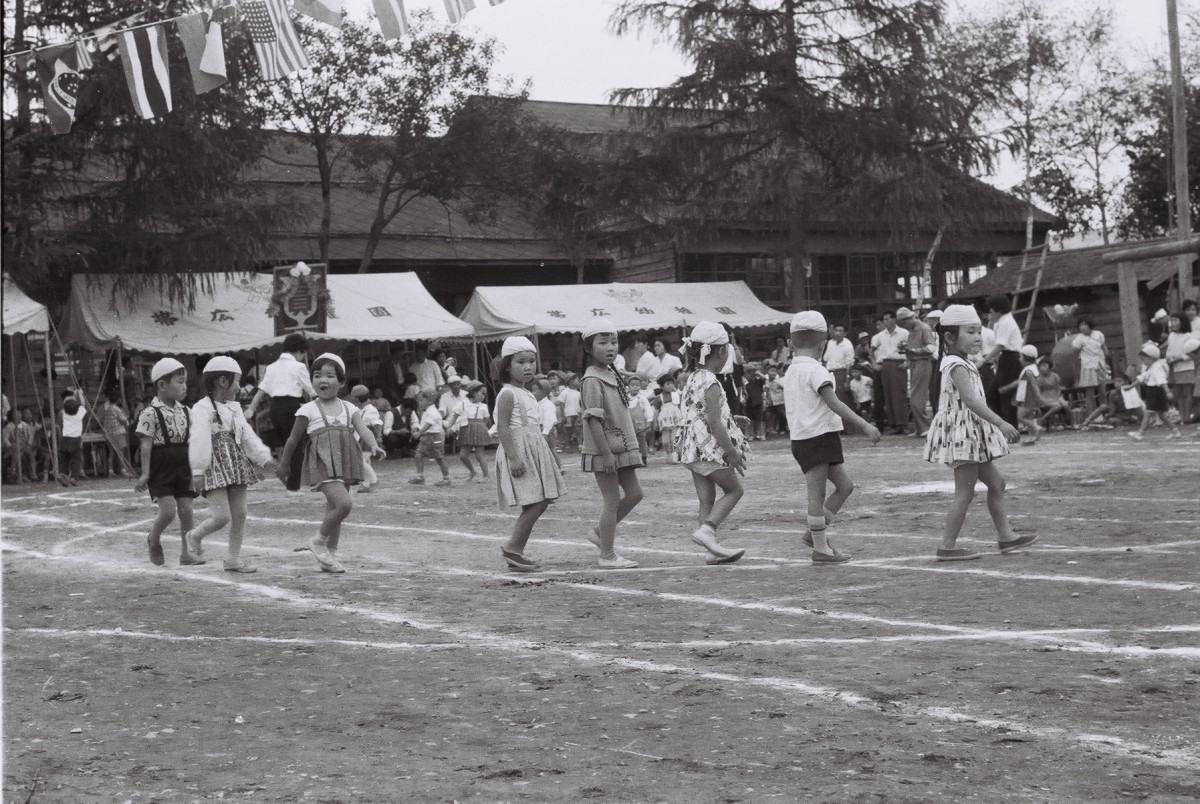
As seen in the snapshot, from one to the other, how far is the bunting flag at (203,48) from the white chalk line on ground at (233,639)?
6.09m

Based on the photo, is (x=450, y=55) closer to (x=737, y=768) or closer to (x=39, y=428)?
(x=39, y=428)

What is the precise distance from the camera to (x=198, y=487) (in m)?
10.3

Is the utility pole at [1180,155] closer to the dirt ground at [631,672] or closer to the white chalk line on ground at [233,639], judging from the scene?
the dirt ground at [631,672]

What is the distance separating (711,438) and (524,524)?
4.27 ft

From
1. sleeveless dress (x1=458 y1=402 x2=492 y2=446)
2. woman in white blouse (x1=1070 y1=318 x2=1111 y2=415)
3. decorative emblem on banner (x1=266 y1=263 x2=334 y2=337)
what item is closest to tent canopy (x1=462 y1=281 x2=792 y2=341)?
decorative emblem on banner (x1=266 y1=263 x2=334 y2=337)

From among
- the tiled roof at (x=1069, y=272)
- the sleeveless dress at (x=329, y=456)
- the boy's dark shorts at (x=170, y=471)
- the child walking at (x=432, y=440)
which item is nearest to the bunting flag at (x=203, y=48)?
the boy's dark shorts at (x=170, y=471)

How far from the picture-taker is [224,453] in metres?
10.4

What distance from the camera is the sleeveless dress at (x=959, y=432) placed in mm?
8938

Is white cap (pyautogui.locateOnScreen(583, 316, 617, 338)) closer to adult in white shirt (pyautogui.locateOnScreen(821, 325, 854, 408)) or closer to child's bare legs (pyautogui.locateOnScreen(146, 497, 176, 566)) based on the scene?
child's bare legs (pyautogui.locateOnScreen(146, 497, 176, 566))

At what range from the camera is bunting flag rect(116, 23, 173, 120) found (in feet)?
40.9

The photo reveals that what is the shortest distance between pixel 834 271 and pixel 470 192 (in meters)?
10.5

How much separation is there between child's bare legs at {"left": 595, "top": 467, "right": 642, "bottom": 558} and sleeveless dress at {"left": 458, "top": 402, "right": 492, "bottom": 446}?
9.13 m

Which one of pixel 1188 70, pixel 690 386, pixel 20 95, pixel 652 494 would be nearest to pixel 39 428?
pixel 20 95

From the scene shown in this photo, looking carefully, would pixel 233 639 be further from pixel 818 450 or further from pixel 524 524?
pixel 818 450
